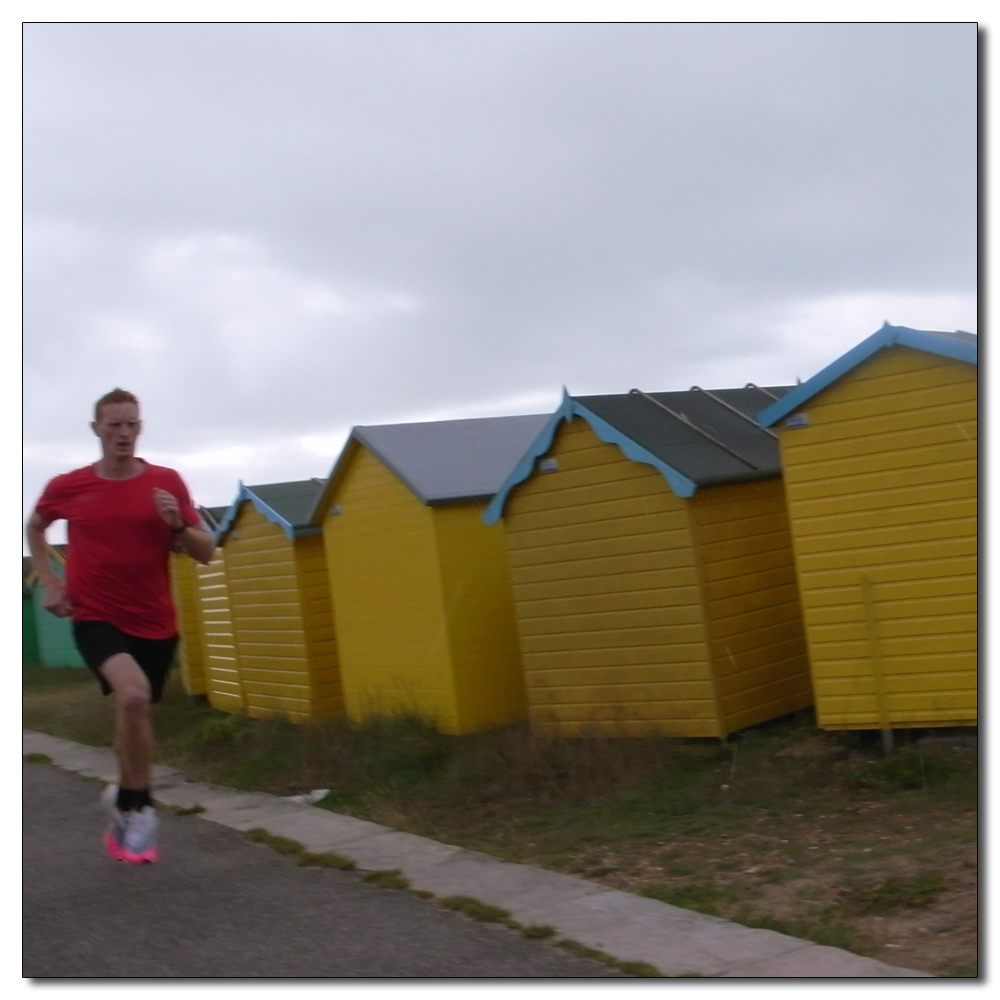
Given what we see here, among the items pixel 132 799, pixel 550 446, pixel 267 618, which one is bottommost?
pixel 132 799

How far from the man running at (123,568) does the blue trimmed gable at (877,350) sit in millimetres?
4198

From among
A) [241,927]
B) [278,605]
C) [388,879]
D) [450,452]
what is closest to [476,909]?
[388,879]

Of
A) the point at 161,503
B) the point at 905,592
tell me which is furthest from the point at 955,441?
the point at 161,503

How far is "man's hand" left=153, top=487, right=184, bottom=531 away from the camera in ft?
19.9

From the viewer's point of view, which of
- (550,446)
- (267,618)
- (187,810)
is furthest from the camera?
(267,618)

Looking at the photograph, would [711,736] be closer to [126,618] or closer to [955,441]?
[955,441]

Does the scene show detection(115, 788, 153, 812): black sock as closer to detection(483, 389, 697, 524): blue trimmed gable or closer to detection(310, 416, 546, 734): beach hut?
detection(483, 389, 697, 524): blue trimmed gable

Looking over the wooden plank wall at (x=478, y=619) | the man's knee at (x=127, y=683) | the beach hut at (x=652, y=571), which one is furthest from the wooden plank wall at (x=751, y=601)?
the man's knee at (x=127, y=683)

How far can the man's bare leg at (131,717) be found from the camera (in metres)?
6.06

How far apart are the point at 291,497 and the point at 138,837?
8336 mm

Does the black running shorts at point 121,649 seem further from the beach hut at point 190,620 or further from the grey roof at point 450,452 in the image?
the beach hut at point 190,620

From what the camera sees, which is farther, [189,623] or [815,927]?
[189,623]

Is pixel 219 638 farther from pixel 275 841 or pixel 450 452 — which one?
pixel 275 841

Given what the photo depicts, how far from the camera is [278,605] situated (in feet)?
47.0
